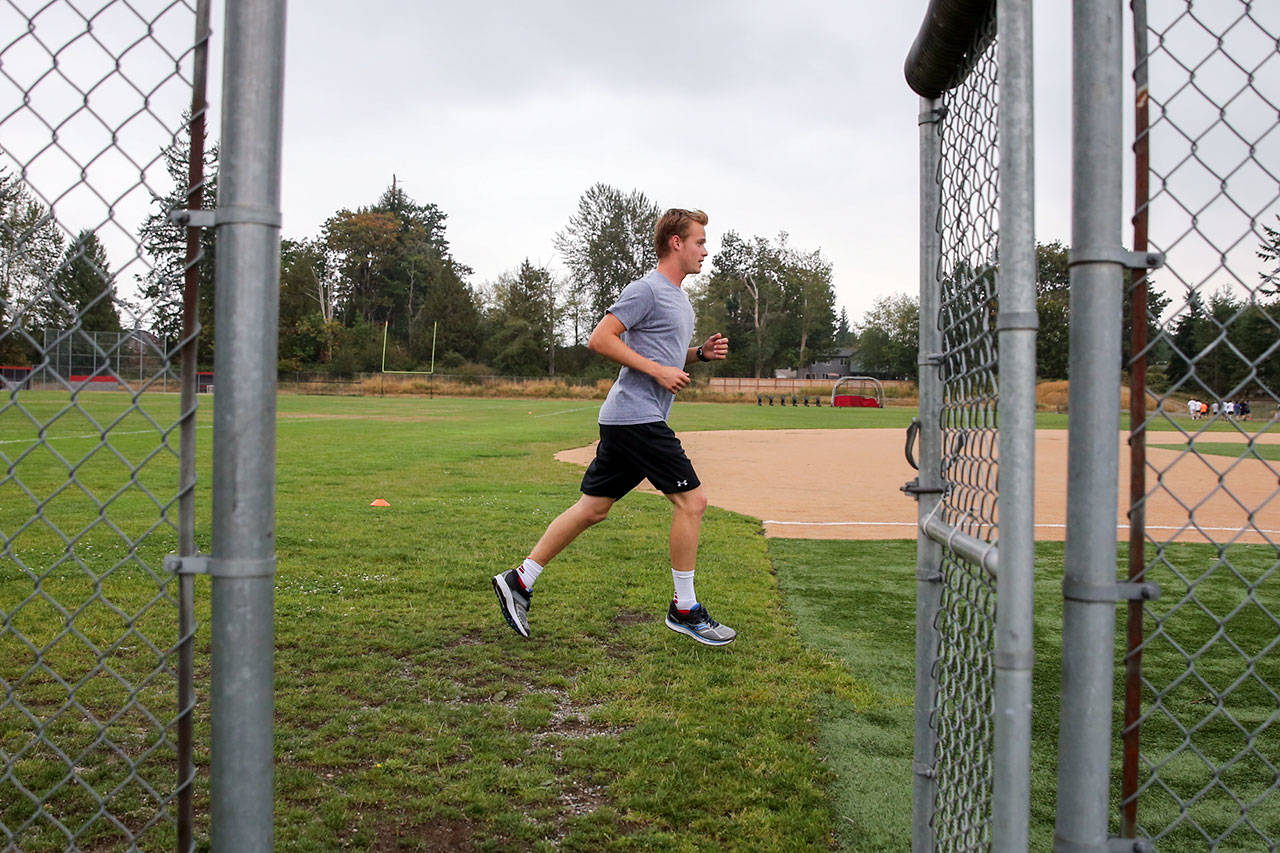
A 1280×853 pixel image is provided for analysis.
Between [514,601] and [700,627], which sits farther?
[514,601]

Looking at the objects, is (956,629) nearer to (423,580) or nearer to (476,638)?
(476,638)

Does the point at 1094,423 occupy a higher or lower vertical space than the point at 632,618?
higher

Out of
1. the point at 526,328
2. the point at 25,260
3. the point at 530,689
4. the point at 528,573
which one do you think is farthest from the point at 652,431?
the point at 526,328

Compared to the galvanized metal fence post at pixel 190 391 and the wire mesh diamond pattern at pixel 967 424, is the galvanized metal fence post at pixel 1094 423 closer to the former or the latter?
the wire mesh diamond pattern at pixel 967 424

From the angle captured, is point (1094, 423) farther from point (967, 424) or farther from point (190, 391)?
point (190, 391)

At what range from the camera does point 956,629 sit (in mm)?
2182

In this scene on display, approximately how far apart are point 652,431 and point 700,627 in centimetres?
93

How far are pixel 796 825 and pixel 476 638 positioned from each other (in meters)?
2.24

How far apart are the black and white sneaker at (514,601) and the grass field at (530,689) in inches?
4.0

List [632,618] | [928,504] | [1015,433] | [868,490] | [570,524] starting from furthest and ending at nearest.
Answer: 1. [868,490]
2. [632,618]
3. [570,524]
4. [928,504]
5. [1015,433]

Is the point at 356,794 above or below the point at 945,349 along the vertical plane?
below

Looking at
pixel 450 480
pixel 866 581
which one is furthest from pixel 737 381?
pixel 866 581

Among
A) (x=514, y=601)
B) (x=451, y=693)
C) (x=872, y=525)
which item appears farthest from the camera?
(x=872, y=525)

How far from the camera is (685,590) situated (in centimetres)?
449
